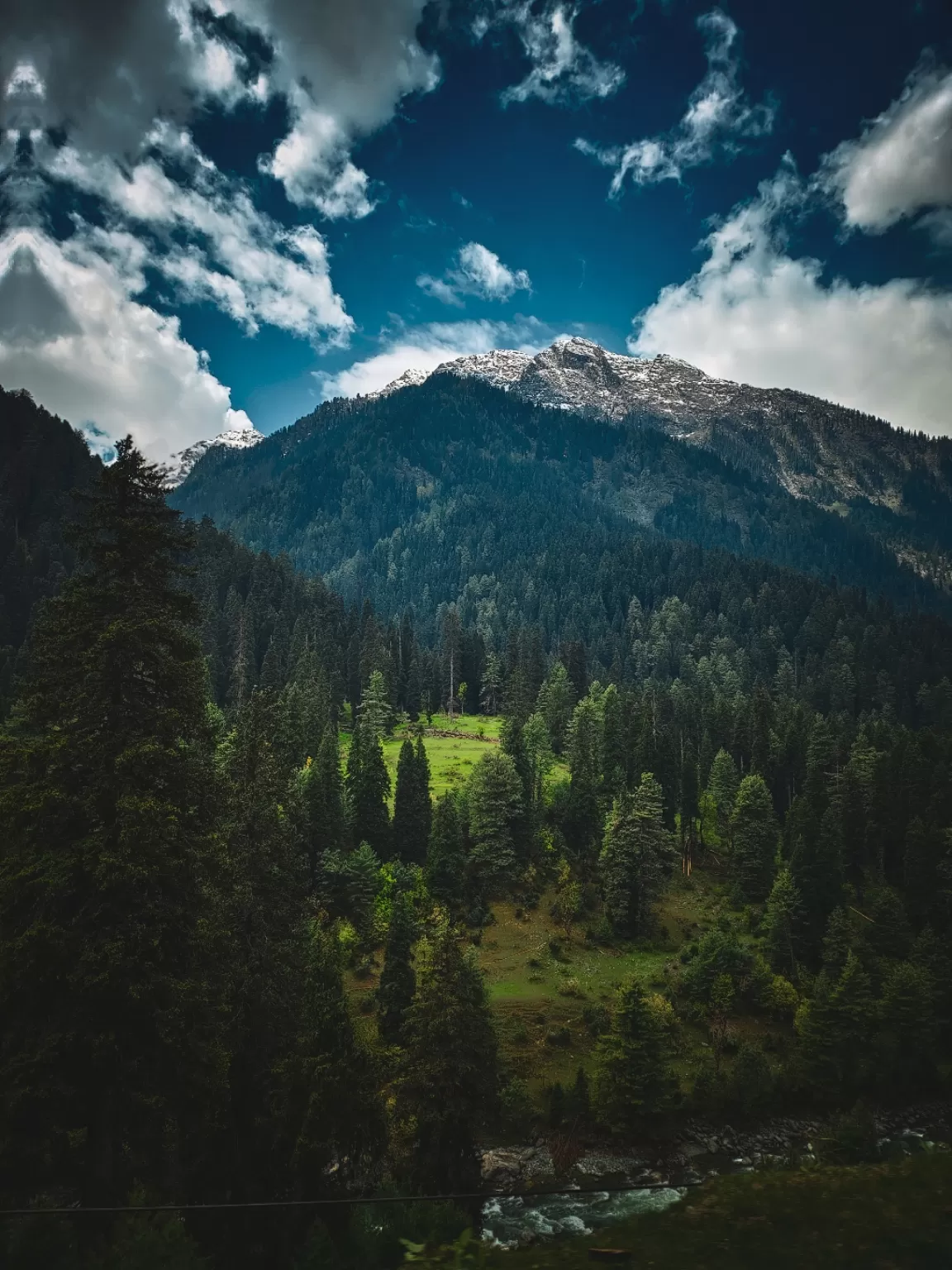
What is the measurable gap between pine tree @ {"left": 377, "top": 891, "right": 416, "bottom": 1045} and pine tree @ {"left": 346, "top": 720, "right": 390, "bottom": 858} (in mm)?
19730

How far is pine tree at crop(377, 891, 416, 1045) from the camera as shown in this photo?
140 ft

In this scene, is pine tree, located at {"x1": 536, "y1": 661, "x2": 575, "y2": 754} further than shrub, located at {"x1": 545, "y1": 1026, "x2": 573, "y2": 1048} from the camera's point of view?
Yes

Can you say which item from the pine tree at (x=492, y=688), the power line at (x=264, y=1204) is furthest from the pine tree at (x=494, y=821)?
the pine tree at (x=492, y=688)

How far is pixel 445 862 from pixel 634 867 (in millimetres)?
17642

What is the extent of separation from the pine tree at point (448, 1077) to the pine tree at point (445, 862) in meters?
34.2

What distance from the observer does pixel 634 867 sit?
64188 millimetres

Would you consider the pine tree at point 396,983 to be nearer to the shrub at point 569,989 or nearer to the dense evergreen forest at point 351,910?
the dense evergreen forest at point 351,910

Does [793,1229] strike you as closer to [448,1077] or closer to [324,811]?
[448,1077]

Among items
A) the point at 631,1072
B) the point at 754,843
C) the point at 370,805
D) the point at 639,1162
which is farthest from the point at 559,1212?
Result: the point at 754,843

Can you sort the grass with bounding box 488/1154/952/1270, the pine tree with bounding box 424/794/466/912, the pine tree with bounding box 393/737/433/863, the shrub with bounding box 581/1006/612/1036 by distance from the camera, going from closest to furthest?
1. the grass with bounding box 488/1154/952/1270
2. the shrub with bounding box 581/1006/612/1036
3. the pine tree with bounding box 424/794/466/912
4. the pine tree with bounding box 393/737/433/863

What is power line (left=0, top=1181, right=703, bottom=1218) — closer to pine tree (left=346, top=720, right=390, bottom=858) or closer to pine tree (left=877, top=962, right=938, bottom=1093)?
pine tree (left=877, top=962, right=938, bottom=1093)

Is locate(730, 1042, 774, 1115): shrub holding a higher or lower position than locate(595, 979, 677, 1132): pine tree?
lower

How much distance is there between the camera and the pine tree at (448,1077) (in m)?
26.2

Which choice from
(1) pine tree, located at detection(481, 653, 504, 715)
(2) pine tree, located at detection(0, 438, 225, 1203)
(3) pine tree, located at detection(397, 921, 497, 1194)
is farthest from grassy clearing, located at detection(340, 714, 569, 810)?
(2) pine tree, located at detection(0, 438, 225, 1203)
